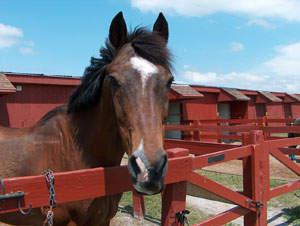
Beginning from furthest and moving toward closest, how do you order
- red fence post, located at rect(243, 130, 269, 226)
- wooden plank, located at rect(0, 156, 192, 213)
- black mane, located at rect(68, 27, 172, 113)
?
1. red fence post, located at rect(243, 130, 269, 226)
2. black mane, located at rect(68, 27, 172, 113)
3. wooden plank, located at rect(0, 156, 192, 213)

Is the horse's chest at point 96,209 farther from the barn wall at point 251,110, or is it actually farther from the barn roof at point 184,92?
the barn wall at point 251,110

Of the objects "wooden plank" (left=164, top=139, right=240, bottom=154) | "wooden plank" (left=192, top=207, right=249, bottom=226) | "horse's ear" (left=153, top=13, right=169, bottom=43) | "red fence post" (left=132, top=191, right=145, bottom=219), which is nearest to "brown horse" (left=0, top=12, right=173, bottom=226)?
"horse's ear" (left=153, top=13, right=169, bottom=43)

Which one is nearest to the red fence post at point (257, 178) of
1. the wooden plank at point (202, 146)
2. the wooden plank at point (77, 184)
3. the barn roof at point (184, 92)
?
the wooden plank at point (202, 146)

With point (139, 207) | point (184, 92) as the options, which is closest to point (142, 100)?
point (139, 207)

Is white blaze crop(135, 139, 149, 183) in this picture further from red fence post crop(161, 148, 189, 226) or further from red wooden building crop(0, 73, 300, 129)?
red wooden building crop(0, 73, 300, 129)

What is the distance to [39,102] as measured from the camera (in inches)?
435

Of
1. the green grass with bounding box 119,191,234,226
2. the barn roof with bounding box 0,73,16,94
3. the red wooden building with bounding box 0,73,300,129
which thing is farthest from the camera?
the red wooden building with bounding box 0,73,300,129

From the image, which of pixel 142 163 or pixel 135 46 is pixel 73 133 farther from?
pixel 142 163

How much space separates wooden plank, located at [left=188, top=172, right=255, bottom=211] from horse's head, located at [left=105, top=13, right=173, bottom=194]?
645 mm

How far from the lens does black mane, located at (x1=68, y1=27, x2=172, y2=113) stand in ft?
6.00

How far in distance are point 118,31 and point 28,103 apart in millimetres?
10029

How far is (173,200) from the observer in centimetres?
183

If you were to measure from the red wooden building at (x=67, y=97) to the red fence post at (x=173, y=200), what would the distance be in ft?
28.6

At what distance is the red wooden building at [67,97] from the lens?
10305 millimetres
